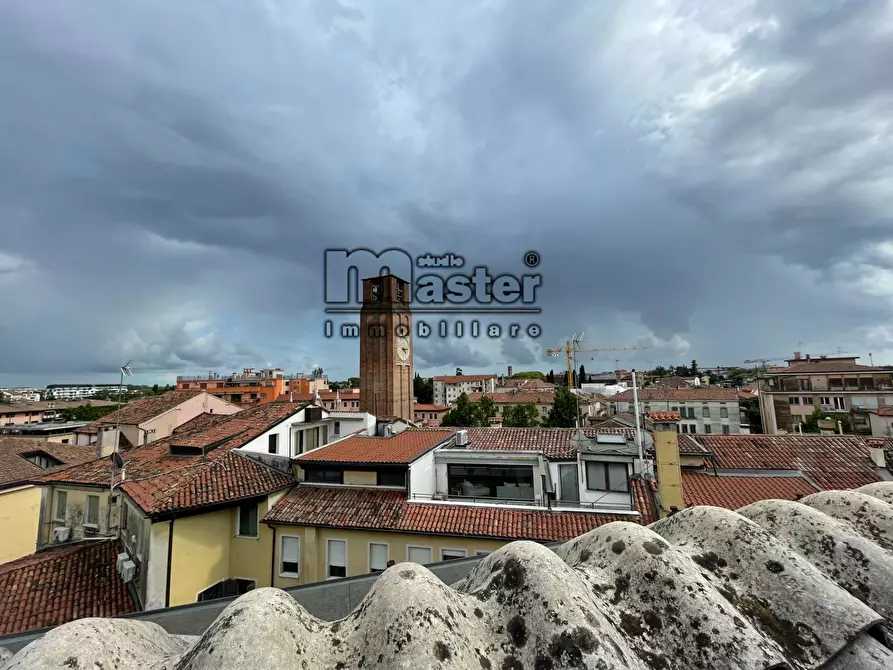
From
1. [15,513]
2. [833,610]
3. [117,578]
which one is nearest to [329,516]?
[117,578]

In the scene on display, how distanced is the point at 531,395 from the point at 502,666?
3100 inches

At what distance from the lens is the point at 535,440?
19406mm

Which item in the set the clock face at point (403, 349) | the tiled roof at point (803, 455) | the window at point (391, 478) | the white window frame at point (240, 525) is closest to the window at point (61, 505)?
the white window frame at point (240, 525)

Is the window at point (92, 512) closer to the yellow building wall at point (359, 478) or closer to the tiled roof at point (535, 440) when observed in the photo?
the yellow building wall at point (359, 478)

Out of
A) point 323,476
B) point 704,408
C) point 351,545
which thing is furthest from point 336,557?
point 704,408

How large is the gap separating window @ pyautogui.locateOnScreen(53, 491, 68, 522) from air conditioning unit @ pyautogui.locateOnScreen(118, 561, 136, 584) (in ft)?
18.3

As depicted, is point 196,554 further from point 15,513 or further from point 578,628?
point 578,628

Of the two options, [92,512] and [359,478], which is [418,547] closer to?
[359,478]

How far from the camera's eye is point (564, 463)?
1658 centimetres

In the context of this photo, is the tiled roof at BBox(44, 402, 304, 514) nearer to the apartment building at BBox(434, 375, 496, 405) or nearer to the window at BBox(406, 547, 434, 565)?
the window at BBox(406, 547, 434, 565)

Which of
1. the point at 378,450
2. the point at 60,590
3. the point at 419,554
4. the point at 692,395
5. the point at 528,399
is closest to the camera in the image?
the point at 60,590

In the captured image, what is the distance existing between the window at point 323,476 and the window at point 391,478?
162 cm

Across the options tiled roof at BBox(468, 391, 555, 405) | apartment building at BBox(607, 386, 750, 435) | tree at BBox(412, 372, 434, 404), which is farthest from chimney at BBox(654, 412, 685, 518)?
tree at BBox(412, 372, 434, 404)

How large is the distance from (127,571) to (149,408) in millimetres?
26914
